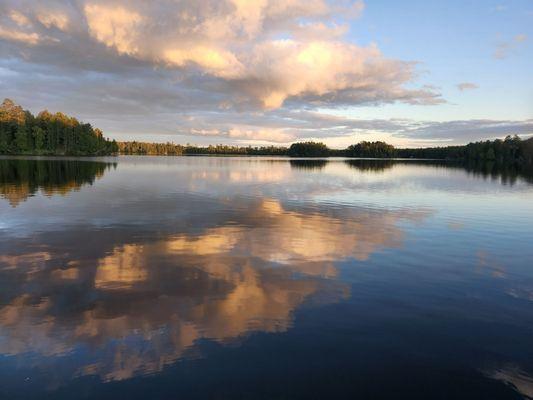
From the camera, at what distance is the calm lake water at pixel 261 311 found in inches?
378

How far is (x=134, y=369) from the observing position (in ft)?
32.4

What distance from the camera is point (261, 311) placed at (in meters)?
13.5

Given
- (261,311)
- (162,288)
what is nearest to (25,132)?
(162,288)

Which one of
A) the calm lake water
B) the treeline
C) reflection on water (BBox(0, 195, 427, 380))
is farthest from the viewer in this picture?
the treeline

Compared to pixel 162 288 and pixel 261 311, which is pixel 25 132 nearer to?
pixel 162 288

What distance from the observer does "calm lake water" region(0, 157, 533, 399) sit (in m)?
9.61

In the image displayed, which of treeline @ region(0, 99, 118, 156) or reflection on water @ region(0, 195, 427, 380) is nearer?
reflection on water @ region(0, 195, 427, 380)

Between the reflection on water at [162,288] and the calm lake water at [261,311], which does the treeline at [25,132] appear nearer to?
the calm lake water at [261,311]

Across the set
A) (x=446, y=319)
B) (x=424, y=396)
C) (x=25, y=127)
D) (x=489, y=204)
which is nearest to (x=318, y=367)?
(x=424, y=396)

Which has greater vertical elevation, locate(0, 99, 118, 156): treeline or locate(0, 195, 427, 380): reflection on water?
locate(0, 99, 118, 156): treeline

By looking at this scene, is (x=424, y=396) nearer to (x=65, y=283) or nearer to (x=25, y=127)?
(x=65, y=283)

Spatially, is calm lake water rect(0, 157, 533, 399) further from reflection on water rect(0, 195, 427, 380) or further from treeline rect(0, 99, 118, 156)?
treeline rect(0, 99, 118, 156)

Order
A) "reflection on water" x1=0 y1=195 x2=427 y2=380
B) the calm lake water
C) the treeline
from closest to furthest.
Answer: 1. the calm lake water
2. "reflection on water" x1=0 y1=195 x2=427 y2=380
3. the treeline

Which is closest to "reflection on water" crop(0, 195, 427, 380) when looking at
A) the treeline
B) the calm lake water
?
the calm lake water
